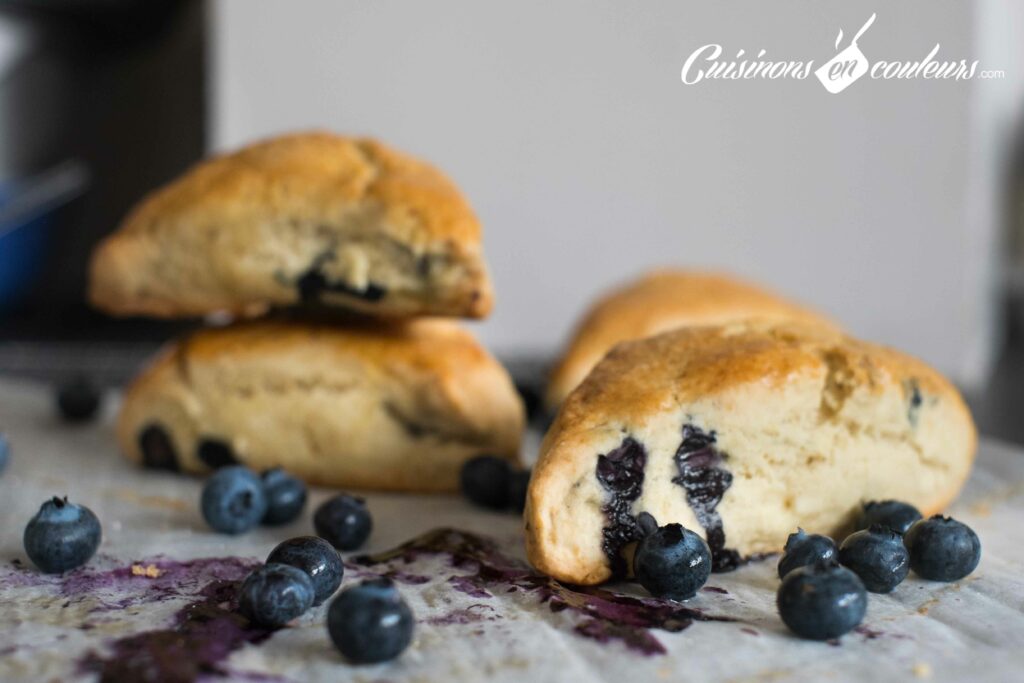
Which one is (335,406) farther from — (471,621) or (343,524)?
(471,621)

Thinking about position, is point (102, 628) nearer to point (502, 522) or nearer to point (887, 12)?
point (502, 522)

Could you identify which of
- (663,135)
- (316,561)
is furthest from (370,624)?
(663,135)

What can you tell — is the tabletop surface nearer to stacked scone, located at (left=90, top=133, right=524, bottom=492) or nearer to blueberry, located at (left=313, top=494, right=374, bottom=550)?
blueberry, located at (left=313, top=494, right=374, bottom=550)

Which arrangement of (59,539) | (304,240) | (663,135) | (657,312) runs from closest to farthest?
(59,539) < (304,240) < (657,312) < (663,135)

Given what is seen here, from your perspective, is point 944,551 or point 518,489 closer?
point 944,551

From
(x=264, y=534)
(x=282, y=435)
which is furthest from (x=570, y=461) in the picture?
(x=282, y=435)

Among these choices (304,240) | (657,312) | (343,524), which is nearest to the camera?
(343,524)

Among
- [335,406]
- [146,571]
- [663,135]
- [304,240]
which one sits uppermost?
[663,135]
